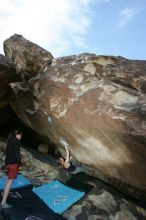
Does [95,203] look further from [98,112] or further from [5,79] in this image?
[5,79]

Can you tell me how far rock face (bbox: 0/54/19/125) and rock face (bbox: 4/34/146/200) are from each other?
111 centimetres

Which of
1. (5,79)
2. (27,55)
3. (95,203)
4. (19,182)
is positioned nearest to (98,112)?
(95,203)

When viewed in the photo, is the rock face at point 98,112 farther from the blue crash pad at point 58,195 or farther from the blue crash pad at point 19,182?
the blue crash pad at point 19,182

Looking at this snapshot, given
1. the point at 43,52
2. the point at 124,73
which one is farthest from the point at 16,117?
the point at 124,73

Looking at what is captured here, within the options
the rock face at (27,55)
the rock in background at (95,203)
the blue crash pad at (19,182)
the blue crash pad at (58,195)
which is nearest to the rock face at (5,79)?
the rock face at (27,55)

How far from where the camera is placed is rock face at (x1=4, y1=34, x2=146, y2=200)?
8.16 metres

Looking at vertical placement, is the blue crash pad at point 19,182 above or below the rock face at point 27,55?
below

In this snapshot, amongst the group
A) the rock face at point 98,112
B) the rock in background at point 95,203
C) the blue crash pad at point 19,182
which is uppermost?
the rock face at point 98,112

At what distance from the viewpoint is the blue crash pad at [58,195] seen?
8.49 metres

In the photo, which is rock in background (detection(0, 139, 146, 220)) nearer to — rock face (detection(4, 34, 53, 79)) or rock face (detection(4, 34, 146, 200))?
rock face (detection(4, 34, 146, 200))

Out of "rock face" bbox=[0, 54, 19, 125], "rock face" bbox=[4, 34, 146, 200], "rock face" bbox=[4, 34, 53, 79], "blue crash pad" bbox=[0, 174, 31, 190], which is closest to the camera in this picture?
"rock face" bbox=[4, 34, 146, 200]

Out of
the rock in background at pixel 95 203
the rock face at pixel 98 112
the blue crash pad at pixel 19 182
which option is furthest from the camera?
the blue crash pad at pixel 19 182

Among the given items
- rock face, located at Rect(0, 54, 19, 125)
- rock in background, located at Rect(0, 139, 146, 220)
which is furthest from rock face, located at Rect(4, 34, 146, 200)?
rock face, located at Rect(0, 54, 19, 125)

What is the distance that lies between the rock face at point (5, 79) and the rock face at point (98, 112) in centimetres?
111
